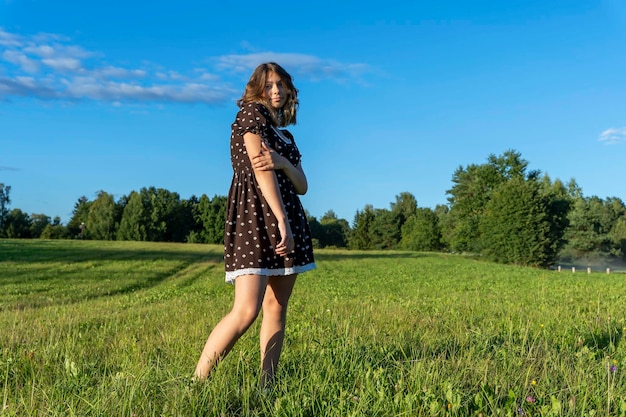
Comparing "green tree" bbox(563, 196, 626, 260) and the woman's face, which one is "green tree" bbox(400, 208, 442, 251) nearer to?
"green tree" bbox(563, 196, 626, 260)

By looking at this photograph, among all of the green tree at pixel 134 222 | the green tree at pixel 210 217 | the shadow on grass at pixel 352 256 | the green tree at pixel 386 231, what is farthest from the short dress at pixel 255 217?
the green tree at pixel 386 231

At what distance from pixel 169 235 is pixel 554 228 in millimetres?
62830

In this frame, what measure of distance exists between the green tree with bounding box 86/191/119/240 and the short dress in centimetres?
9321

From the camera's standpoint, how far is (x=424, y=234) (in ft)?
300

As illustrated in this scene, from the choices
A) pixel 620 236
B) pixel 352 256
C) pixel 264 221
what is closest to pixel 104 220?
pixel 352 256

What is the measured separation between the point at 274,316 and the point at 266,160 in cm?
99

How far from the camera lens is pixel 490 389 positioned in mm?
3012

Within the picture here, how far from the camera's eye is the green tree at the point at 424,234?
299ft

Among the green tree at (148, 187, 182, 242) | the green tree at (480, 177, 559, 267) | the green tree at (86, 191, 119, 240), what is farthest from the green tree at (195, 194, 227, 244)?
the green tree at (480, 177, 559, 267)

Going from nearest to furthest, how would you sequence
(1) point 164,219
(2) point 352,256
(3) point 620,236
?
(2) point 352,256
(3) point 620,236
(1) point 164,219

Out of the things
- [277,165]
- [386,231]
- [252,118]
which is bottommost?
[277,165]

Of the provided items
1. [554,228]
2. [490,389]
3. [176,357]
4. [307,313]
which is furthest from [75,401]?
[554,228]

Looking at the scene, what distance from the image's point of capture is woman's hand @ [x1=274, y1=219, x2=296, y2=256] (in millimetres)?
3127

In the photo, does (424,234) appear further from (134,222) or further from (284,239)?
(284,239)
